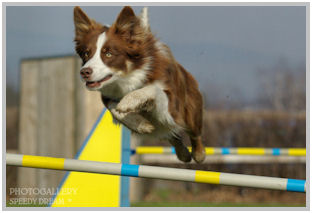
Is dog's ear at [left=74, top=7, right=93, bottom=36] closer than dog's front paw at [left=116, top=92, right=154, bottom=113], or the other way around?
dog's front paw at [left=116, top=92, right=154, bottom=113]

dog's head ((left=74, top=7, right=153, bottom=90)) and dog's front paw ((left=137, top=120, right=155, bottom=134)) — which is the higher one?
dog's head ((left=74, top=7, right=153, bottom=90))

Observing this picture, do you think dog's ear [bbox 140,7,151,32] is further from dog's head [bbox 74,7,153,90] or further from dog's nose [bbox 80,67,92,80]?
dog's nose [bbox 80,67,92,80]

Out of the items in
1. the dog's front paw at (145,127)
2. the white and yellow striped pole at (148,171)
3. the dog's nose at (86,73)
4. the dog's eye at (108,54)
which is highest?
the dog's eye at (108,54)

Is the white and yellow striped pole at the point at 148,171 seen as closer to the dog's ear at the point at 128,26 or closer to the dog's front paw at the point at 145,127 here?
the dog's front paw at the point at 145,127

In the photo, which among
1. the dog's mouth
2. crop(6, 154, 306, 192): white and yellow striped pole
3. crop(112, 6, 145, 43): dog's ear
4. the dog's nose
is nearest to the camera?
crop(6, 154, 306, 192): white and yellow striped pole

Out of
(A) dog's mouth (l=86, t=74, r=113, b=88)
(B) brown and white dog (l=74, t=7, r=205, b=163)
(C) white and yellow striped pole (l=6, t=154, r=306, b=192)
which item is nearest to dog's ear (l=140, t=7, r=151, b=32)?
(B) brown and white dog (l=74, t=7, r=205, b=163)

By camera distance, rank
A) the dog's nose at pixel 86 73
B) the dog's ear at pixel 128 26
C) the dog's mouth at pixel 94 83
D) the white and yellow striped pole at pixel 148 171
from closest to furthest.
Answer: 1. the white and yellow striped pole at pixel 148 171
2. the dog's nose at pixel 86 73
3. the dog's mouth at pixel 94 83
4. the dog's ear at pixel 128 26

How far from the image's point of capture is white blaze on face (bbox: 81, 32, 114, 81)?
3.05 m

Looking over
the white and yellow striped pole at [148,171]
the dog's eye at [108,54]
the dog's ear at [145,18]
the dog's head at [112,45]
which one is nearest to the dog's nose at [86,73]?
the dog's head at [112,45]

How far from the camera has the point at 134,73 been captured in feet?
11.3

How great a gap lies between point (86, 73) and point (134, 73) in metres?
0.56

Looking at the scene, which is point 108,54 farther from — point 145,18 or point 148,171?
point 148,171

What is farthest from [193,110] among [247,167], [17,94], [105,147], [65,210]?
[17,94]

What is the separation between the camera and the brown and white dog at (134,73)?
317cm
